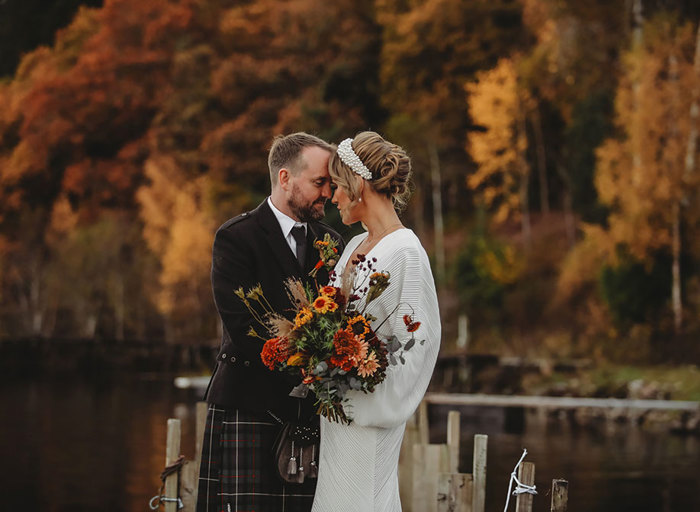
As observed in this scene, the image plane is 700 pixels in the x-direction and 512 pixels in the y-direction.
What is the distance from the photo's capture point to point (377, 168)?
11.5 feet

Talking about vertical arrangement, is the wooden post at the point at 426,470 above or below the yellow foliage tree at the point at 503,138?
below

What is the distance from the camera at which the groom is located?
379cm

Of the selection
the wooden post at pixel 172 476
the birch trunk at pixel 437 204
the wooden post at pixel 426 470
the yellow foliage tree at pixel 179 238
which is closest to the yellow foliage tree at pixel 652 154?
the birch trunk at pixel 437 204

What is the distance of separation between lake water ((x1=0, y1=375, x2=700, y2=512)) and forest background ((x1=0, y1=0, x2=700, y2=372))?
469 centimetres

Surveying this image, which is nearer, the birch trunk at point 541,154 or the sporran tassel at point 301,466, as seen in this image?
the sporran tassel at point 301,466

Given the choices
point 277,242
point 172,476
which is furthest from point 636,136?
point 277,242

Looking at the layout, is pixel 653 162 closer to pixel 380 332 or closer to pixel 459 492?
pixel 459 492

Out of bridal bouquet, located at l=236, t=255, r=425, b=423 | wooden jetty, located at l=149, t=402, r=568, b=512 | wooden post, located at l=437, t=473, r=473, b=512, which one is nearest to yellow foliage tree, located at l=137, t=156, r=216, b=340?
wooden jetty, located at l=149, t=402, r=568, b=512

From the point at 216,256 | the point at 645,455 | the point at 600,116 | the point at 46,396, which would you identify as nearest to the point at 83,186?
the point at 46,396

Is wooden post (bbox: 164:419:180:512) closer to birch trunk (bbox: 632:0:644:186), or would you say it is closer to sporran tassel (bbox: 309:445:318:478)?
sporran tassel (bbox: 309:445:318:478)

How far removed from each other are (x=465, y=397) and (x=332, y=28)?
18295 mm

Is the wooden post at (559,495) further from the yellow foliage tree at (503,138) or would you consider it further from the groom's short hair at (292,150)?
the yellow foliage tree at (503,138)

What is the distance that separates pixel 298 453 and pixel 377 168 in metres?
1.03

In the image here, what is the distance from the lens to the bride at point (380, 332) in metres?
3.40
